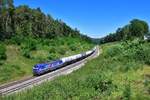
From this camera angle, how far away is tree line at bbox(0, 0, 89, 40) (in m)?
103

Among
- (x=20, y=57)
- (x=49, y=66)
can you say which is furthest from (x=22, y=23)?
(x=49, y=66)

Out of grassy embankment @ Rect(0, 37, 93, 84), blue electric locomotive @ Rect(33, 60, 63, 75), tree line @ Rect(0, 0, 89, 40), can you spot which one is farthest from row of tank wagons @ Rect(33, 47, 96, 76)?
→ tree line @ Rect(0, 0, 89, 40)

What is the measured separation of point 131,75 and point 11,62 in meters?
37.6

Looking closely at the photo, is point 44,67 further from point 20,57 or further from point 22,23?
point 22,23

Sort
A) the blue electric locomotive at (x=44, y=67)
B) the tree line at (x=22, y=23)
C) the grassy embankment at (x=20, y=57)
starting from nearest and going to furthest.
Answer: the blue electric locomotive at (x=44, y=67) → the grassy embankment at (x=20, y=57) → the tree line at (x=22, y=23)

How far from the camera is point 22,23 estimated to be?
122 m

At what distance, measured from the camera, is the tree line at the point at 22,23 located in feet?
338

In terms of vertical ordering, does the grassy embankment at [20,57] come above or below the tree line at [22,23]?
below

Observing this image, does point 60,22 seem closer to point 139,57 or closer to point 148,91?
point 139,57

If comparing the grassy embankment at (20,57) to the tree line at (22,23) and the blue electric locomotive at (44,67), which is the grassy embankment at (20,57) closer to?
the blue electric locomotive at (44,67)

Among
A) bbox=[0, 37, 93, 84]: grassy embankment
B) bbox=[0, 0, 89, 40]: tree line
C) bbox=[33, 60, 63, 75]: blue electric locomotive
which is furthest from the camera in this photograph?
bbox=[0, 0, 89, 40]: tree line

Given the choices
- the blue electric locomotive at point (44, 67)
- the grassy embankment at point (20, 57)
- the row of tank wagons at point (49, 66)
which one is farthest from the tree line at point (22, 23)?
the blue electric locomotive at point (44, 67)

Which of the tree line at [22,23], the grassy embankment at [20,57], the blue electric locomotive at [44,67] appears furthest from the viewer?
the tree line at [22,23]

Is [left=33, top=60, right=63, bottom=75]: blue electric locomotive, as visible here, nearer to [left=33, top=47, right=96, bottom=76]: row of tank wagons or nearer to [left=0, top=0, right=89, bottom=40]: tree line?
[left=33, top=47, right=96, bottom=76]: row of tank wagons
